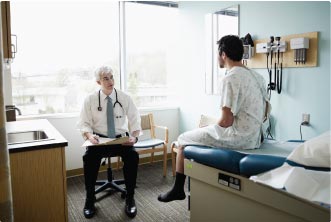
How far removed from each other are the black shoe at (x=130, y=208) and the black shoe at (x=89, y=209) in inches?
11.5

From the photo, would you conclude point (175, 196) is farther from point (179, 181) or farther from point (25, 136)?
point (25, 136)

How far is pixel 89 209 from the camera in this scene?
2.65 meters

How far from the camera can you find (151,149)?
137 inches

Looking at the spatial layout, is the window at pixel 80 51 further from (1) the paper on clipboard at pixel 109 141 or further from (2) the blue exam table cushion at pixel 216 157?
(2) the blue exam table cushion at pixel 216 157

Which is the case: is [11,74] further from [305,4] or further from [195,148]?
[305,4]

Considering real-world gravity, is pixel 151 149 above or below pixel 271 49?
below

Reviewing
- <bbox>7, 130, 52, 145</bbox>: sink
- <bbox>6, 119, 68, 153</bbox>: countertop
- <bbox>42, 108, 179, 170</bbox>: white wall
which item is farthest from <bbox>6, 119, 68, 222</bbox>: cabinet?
<bbox>42, 108, 179, 170</bbox>: white wall

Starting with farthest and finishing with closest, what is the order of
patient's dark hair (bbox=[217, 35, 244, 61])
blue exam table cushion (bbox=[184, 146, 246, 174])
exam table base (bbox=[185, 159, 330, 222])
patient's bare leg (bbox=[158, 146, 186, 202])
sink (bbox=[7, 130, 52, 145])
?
sink (bbox=[7, 130, 52, 145]) → patient's bare leg (bbox=[158, 146, 186, 202]) → patient's dark hair (bbox=[217, 35, 244, 61]) → blue exam table cushion (bbox=[184, 146, 246, 174]) → exam table base (bbox=[185, 159, 330, 222])

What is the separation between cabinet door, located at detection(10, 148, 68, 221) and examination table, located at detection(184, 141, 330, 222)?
0.84 m

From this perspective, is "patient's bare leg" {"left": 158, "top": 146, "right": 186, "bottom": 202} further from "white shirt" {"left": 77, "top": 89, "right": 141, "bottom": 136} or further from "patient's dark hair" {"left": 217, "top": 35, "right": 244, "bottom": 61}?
"white shirt" {"left": 77, "top": 89, "right": 141, "bottom": 136}

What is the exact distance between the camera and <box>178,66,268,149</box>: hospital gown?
1932 millimetres

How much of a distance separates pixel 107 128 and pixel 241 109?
4.51 ft

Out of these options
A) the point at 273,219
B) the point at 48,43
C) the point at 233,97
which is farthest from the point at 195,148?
the point at 48,43

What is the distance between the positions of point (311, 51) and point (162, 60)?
2304 mm
